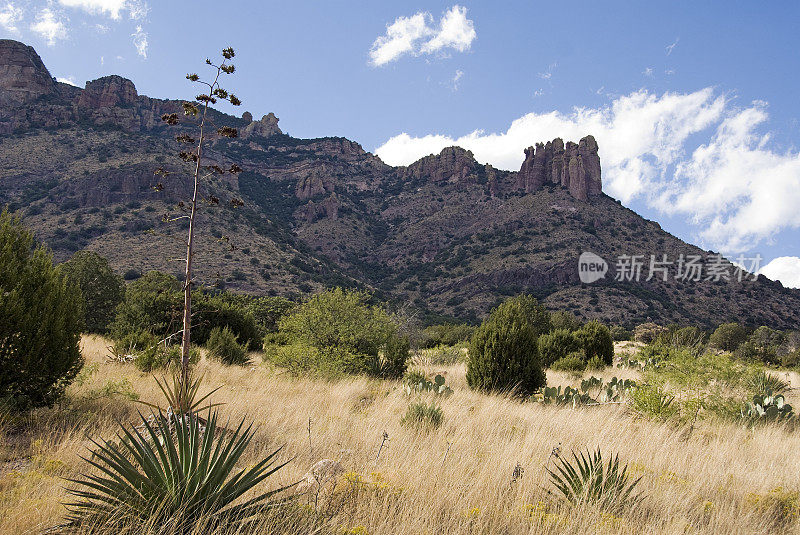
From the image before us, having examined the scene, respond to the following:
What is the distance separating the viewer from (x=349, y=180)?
11750cm

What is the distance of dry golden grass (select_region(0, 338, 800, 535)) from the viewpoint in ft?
9.83

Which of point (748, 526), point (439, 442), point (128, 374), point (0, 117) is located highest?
point (0, 117)

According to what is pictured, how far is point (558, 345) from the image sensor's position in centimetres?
1875

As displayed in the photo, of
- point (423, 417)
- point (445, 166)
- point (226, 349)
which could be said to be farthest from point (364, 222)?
point (423, 417)

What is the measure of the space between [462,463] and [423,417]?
5.83 ft

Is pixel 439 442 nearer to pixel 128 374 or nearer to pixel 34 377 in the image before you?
pixel 34 377

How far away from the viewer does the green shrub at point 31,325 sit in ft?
15.1

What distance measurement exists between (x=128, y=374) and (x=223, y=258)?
1823 inches

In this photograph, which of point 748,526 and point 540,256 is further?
point 540,256

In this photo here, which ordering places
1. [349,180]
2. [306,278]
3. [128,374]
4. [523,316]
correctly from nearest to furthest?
[128,374] → [523,316] → [306,278] → [349,180]

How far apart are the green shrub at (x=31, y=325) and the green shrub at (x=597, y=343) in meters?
19.1

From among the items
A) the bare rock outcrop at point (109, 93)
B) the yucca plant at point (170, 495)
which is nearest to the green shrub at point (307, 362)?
the yucca plant at point (170, 495)

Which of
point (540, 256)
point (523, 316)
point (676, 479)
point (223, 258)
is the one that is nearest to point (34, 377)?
point (676, 479)

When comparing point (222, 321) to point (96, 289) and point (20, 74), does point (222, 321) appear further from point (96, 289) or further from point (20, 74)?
point (20, 74)
